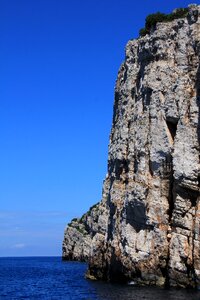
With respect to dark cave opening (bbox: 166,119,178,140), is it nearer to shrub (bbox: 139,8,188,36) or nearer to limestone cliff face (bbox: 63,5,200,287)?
limestone cliff face (bbox: 63,5,200,287)

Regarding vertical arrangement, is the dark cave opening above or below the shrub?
below

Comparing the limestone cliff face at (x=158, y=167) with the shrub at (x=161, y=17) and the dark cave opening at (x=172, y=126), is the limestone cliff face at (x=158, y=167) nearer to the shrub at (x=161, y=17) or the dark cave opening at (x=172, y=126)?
the dark cave opening at (x=172, y=126)

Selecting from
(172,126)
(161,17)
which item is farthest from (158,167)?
(161,17)

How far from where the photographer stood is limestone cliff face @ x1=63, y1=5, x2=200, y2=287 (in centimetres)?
4722

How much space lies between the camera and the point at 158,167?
50.7 meters

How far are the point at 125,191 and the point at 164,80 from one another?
12253 mm

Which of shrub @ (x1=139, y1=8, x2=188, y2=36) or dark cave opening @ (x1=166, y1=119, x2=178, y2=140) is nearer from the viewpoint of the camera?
dark cave opening @ (x1=166, y1=119, x2=178, y2=140)

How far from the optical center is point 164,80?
52.9 metres

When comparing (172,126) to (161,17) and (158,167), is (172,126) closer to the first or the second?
(158,167)

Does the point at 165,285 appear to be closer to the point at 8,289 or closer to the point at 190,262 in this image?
the point at 190,262

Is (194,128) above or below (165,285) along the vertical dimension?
above

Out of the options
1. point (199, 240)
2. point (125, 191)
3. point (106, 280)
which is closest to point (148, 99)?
point (125, 191)

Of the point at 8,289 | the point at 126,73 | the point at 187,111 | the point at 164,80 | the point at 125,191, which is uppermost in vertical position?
the point at 126,73

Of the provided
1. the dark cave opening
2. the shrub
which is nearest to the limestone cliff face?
the dark cave opening
